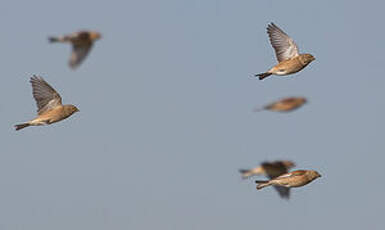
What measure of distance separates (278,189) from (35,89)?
27.6 feet

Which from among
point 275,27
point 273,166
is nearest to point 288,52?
point 275,27

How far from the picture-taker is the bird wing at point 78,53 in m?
22.5

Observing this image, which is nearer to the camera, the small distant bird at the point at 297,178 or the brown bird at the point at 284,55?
the small distant bird at the point at 297,178

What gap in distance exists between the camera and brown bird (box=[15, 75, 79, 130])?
24.3m

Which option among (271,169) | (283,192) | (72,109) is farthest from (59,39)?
(283,192)

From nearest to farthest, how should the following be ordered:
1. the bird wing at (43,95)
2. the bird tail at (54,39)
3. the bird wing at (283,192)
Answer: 1. the bird tail at (54,39)
2. the bird wing at (43,95)
3. the bird wing at (283,192)

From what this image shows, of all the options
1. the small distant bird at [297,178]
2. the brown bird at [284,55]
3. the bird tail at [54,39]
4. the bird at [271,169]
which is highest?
the brown bird at [284,55]

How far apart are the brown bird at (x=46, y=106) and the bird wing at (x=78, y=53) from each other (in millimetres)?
2042

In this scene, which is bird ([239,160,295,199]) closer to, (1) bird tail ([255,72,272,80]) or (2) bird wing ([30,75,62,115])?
(1) bird tail ([255,72,272,80])

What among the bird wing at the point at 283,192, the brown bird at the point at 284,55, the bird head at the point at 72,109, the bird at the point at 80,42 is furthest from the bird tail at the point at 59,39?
the bird wing at the point at 283,192

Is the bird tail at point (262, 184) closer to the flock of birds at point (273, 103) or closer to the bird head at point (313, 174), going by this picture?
the flock of birds at point (273, 103)

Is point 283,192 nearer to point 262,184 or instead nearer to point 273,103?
point 273,103

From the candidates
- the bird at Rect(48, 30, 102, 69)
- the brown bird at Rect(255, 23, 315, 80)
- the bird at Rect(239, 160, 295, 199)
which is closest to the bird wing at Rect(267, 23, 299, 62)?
the brown bird at Rect(255, 23, 315, 80)

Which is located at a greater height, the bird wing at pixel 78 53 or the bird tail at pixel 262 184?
the bird wing at pixel 78 53
